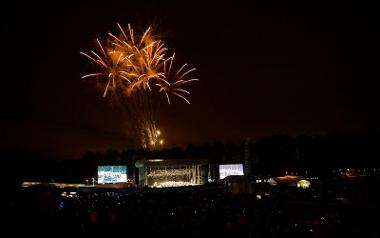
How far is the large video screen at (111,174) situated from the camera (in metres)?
49.2

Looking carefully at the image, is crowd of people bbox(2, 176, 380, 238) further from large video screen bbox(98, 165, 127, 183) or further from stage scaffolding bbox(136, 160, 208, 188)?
large video screen bbox(98, 165, 127, 183)

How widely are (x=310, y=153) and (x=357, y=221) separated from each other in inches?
2777

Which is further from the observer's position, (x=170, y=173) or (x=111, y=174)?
(x=170, y=173)

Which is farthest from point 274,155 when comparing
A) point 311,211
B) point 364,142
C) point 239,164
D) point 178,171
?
point 311,211

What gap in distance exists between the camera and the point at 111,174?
49594mm

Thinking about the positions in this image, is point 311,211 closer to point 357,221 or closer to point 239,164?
point 357,221

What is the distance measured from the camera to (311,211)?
56.9ft

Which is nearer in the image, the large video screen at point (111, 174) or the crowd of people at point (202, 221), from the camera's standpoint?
the crowd of people at point (202, 221)

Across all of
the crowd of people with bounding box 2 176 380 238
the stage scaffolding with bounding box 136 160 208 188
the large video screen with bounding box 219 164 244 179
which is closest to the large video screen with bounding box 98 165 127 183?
the stage scaffolding with bounding box 136 160 208 188

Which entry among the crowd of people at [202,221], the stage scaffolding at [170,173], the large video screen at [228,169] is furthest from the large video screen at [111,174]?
the crowd of people at [202,221]

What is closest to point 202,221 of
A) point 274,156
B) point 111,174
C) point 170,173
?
point 170,173

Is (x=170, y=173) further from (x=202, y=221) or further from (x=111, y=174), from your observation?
(x=202, y=221)

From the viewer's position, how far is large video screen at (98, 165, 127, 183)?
162ft

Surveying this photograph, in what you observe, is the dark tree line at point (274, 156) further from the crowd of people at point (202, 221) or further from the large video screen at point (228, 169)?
the crowd of people at point (202, 221)
